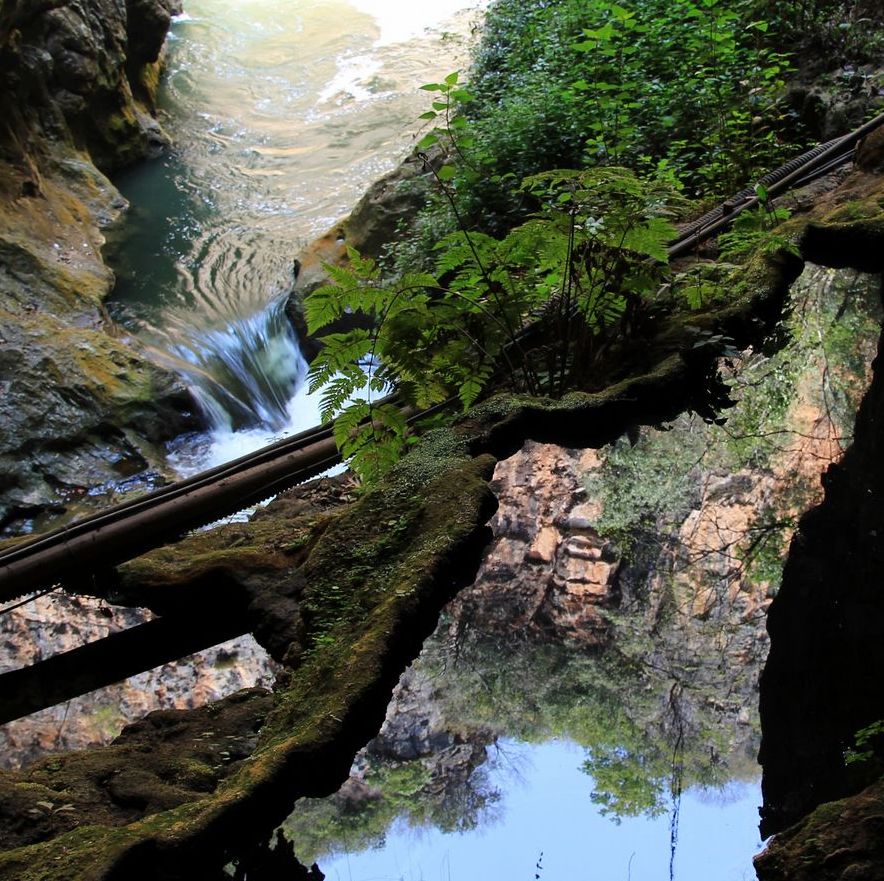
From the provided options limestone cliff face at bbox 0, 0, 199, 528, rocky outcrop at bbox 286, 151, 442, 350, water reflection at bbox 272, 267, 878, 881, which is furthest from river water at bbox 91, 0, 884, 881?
rocky outcrop at bbox 286, 151, 442, 350

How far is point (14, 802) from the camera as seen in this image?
247 centimetres

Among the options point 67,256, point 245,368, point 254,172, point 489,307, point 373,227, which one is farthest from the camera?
point 254,172

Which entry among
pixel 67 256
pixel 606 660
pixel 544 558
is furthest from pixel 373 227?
pixel 606 660

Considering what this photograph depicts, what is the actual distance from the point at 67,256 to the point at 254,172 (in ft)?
18.2

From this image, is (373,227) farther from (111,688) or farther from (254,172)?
(111,688)

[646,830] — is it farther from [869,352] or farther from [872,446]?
[869,352]

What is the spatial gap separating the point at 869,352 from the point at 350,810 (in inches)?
129

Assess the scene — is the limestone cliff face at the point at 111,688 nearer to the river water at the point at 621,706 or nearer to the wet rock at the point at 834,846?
the river water at the point at 621,706

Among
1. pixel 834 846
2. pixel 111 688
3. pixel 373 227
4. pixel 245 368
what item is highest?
pixel 373 227

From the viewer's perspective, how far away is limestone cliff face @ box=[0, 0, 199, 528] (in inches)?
297

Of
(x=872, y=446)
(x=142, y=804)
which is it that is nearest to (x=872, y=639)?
(x=872, y=446)

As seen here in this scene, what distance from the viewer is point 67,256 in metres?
10.0

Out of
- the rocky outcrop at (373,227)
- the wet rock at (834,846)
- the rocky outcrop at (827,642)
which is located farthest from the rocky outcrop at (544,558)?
the rocky outcrop at (373,227)

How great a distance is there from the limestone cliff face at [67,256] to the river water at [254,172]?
16.6 inches
